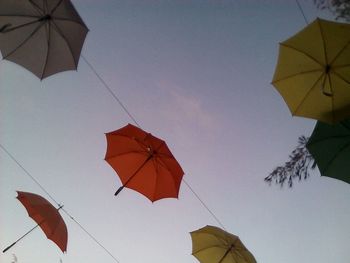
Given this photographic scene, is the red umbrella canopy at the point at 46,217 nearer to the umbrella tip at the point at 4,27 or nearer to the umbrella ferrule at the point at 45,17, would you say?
the umbrella tip at the point at 4,27

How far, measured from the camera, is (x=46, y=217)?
747 centimetres

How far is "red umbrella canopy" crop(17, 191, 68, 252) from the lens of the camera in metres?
7.29

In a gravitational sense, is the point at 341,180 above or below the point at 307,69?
below

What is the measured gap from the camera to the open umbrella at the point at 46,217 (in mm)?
7285

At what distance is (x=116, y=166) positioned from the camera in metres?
7.47

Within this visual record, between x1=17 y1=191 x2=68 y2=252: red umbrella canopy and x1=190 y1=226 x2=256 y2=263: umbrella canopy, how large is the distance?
3396mm

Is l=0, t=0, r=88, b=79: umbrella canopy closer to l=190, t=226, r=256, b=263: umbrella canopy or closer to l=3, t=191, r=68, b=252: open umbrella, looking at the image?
l=3, t=191, r=68, b=252: open umbrella

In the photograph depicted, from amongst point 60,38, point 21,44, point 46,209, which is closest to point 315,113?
point 60,38

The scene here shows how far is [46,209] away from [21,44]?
3.99 meters

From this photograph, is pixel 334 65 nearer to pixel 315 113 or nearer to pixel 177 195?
pixel 315 113

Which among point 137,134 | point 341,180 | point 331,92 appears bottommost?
point 341,180

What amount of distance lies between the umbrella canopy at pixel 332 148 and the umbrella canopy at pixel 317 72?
42cm

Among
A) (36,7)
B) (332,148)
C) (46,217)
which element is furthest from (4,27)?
(332,148)

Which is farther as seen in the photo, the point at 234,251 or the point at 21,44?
the point at 234,251
